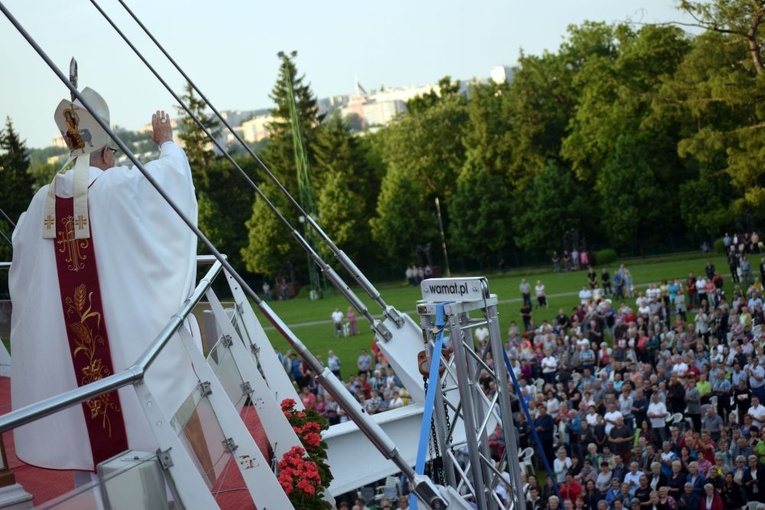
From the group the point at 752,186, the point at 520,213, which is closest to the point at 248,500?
the point at 752,186

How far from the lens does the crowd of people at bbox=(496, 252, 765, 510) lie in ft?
38.3

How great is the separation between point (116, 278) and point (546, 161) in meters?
54.4

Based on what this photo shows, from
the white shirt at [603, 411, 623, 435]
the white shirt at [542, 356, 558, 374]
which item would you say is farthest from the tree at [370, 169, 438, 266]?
the white shirt at [603, 411, 623, 435]

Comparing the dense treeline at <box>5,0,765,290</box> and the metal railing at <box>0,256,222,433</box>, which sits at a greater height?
the dense treeline at <box>5,0,765,290</box>

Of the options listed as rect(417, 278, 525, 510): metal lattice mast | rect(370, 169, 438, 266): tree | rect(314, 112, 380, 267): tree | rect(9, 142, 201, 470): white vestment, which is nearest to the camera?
rect(9, 142, 201, 470): white vestment

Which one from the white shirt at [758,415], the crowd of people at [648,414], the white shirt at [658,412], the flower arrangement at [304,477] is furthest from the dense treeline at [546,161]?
the flower arrangement at [304,477]

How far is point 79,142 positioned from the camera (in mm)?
5293

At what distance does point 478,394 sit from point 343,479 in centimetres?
149

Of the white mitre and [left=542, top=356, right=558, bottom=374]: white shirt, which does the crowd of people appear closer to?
[left=542, top=356, right=558, bottom=374]: white shirt

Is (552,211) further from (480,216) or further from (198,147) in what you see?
(198,147)

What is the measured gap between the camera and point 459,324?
258 inches

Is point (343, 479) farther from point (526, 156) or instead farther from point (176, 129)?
point (176, 129)

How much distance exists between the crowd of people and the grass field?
11.4 m

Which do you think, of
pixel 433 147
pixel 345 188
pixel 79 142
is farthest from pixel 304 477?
pixel 433 147
